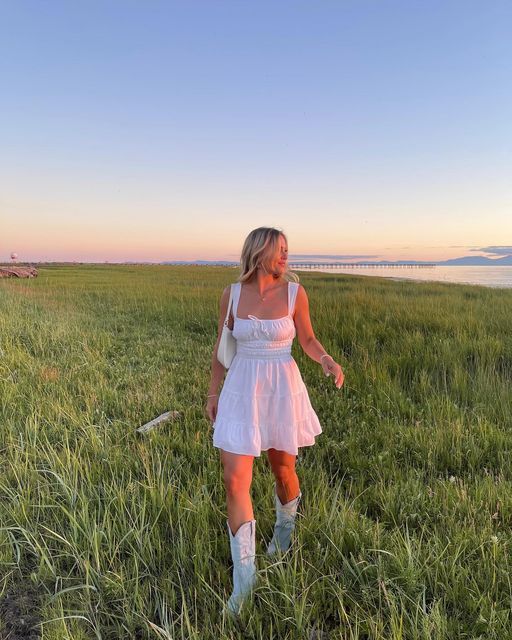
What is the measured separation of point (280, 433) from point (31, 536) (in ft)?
5.43

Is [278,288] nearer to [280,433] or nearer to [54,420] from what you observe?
[280,433]

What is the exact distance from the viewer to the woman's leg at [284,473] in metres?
2.34

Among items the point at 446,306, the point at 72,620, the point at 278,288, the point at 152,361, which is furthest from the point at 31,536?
the point at 446,306

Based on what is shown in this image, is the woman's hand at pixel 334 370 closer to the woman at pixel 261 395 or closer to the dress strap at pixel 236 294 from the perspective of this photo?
the woman at pixel 261 395

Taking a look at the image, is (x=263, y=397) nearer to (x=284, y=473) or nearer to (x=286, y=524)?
(x=284, y=473)

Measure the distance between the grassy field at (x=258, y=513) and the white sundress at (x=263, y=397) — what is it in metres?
0.65

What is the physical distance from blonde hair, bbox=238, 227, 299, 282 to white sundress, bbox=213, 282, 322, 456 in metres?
0.29

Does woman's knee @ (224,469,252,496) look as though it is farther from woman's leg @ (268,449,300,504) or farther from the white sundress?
woman's leg @ (268,449,300,504)

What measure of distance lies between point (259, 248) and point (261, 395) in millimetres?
796

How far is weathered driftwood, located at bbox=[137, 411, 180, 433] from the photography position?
155 inches

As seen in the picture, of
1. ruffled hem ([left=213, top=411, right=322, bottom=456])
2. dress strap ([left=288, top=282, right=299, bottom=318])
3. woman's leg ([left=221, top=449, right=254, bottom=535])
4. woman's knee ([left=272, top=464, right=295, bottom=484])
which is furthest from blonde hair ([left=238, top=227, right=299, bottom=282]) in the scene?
woman's knee ([left=272, top=464, right=295, bottom=484])

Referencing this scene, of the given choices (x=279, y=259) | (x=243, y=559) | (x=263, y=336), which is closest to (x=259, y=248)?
(x=279, y=259)

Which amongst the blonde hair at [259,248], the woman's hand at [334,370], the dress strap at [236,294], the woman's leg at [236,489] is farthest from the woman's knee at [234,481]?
the blonde hair at [259,248]

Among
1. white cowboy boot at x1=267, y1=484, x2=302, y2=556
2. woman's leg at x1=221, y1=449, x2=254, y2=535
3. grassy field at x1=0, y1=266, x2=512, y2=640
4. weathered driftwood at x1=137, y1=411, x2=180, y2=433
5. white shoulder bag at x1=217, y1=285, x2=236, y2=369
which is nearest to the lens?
grassy field at x1=0, y1=266, x2=512, y2=640
